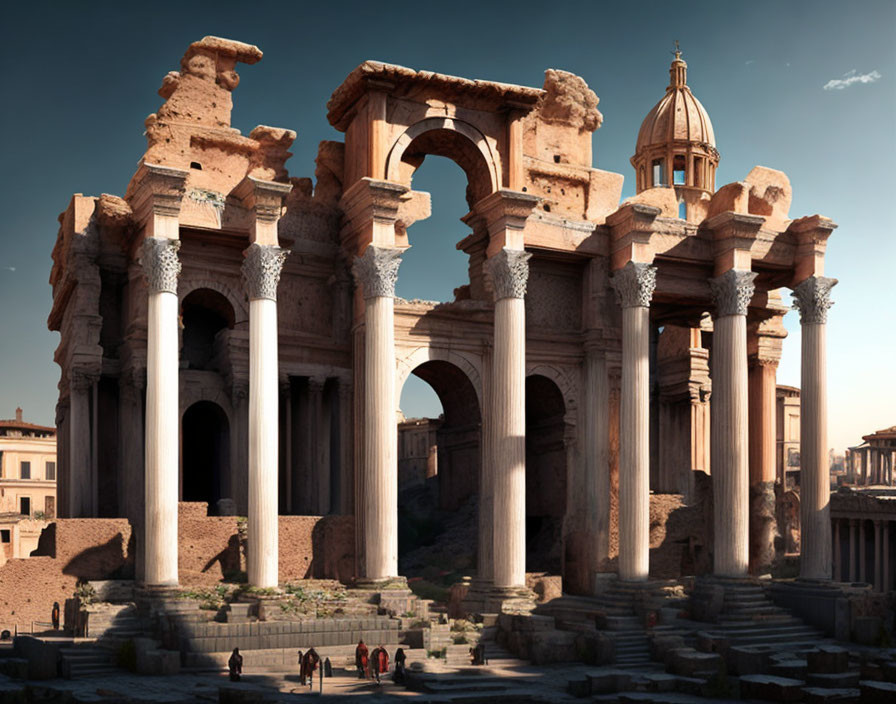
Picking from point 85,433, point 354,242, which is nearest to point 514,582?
point 354,242

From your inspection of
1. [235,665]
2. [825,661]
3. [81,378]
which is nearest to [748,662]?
[825,661]

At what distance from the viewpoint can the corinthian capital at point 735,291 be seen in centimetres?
2919

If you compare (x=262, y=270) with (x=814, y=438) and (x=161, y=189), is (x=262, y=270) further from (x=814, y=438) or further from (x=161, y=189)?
(x=814, y=438)

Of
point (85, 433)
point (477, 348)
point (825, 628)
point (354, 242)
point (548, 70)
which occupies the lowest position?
point (825, 628)

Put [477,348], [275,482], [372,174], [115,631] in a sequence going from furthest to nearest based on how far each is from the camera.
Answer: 1. [477,348]
2. [372,174]
3. [275,482]
4. [115,631]

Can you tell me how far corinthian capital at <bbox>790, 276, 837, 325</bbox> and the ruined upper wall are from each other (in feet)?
43.4

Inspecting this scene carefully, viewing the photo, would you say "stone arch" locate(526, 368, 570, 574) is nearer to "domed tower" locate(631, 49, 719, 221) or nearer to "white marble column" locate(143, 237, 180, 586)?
"white marble column" locate(143, 237, 180, 586)

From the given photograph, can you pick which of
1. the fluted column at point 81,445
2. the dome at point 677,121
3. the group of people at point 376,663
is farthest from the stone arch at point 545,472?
the dome at point 677,121

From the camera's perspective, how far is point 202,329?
30156 millimetres

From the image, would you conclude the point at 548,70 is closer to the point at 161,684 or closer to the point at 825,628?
the point at 825,628

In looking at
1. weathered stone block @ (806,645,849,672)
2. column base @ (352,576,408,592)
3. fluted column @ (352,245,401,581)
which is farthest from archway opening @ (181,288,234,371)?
weathered stone block @ (806,645,849,672)

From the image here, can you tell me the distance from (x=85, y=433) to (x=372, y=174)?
29.5 feet

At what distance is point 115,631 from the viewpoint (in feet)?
72.0

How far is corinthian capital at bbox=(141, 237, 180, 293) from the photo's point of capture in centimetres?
2369
